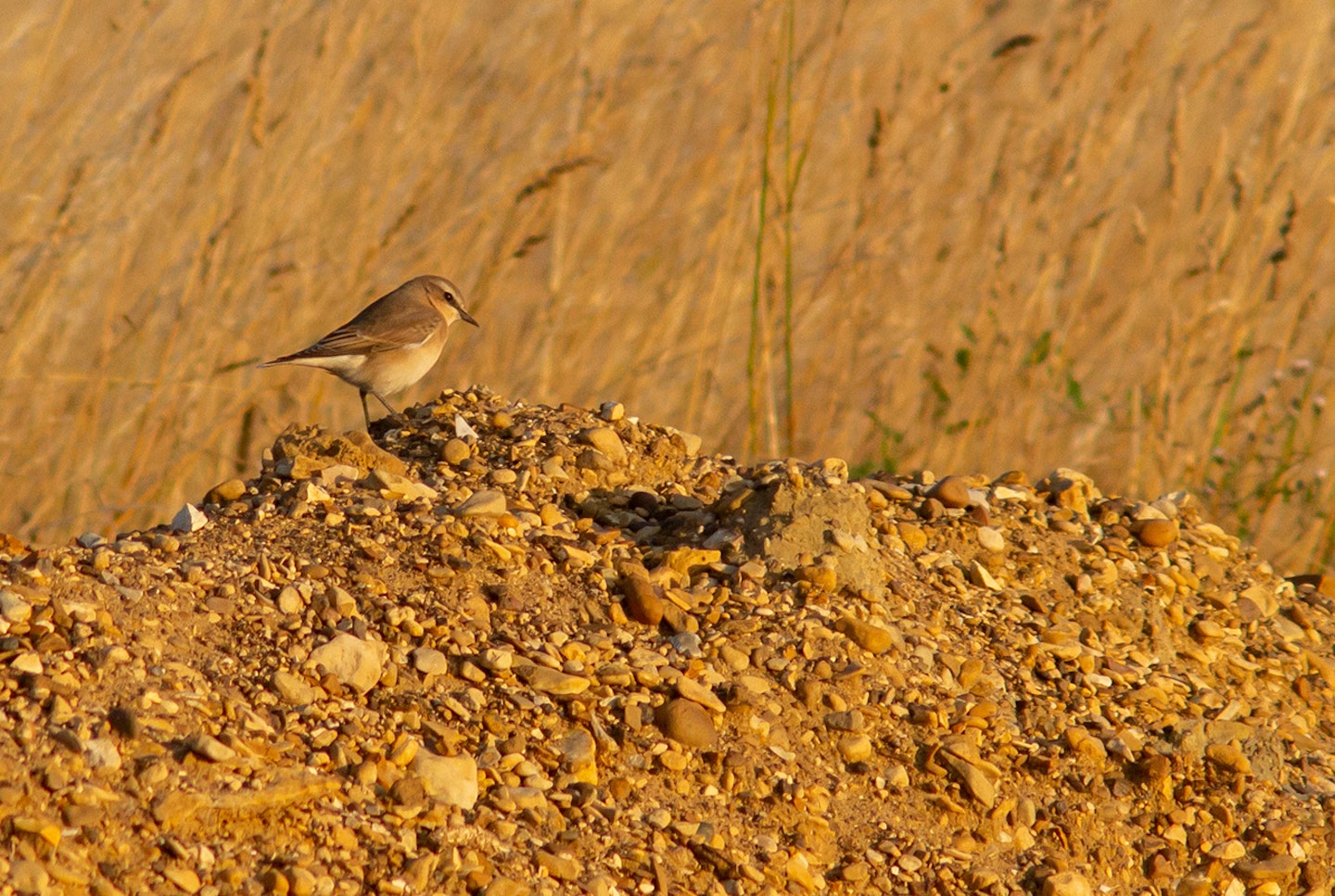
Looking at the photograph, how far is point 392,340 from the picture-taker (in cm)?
444

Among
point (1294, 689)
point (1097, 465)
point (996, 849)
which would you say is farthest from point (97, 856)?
point (1097, 465)

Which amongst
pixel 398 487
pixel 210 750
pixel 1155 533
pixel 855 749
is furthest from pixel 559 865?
pixel 1155 533

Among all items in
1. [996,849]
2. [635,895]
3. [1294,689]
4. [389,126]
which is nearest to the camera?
[635,895]

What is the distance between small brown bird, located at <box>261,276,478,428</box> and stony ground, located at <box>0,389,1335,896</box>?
3.59ft

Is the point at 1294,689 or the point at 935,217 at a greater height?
the point at 935,217

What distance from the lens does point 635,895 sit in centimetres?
211

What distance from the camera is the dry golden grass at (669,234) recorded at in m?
4.32

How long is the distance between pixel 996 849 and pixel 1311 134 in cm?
348

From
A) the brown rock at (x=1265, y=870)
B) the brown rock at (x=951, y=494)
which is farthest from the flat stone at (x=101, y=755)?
the brown rock at (x=951, y=494)

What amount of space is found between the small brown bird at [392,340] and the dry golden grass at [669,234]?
15 cm

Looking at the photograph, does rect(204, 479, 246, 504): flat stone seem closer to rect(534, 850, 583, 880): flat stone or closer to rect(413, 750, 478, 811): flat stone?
rect(413, 750, 478, 811): flat stone

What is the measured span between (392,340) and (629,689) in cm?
220

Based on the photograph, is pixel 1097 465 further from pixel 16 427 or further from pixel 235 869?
pixel 235 869

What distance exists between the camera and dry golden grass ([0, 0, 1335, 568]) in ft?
14.2
